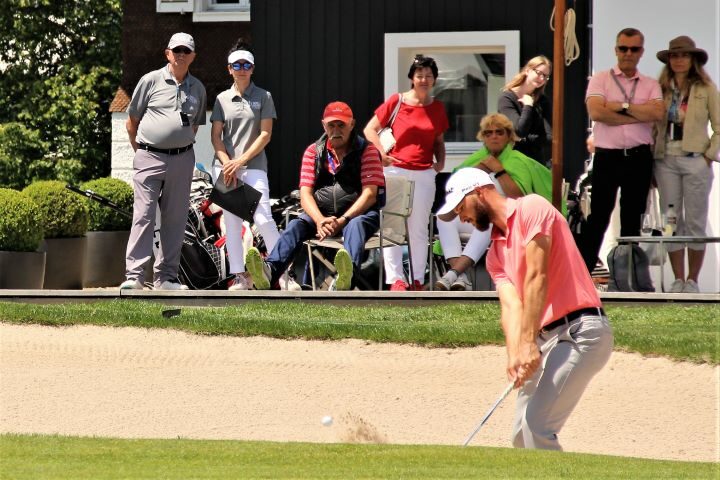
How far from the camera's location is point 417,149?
478 inches

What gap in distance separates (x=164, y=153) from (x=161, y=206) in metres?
0.45

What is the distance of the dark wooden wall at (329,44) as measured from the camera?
15461 millimetres

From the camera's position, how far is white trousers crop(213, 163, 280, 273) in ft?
39.4

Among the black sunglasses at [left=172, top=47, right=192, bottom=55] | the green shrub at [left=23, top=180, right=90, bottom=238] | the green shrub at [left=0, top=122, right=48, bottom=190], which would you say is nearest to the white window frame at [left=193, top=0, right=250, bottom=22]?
the green shrub at [left=0, top=122, right=48, bottom=190]

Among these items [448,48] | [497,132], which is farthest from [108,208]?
[497,132]

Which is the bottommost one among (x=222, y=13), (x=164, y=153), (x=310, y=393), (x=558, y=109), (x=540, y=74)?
(x=310, y=393)

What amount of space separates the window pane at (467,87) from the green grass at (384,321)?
15.7ft

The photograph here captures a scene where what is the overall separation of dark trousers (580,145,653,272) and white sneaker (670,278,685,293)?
0.49 metres

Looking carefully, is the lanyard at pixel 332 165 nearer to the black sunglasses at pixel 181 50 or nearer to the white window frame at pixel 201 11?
the black sunglasses at pixel 181 50

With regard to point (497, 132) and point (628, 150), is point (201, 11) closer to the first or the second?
point (497, 132)

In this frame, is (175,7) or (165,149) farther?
Result: (175,7)

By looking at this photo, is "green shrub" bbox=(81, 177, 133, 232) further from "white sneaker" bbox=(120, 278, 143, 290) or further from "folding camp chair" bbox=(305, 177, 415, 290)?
"folding camp chair" bbox=(305, 177, 415, 290)

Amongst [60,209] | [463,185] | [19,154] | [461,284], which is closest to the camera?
[463,185]

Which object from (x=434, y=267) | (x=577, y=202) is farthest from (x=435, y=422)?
(x=577, y=202)
